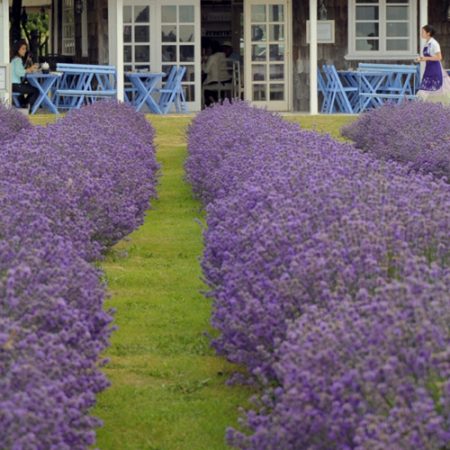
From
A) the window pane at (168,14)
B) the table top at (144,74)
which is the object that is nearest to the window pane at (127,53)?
the window pane at (168,14)

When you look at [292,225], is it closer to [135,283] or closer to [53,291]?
[53,291]

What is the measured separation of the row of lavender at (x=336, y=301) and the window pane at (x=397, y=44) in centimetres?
1550

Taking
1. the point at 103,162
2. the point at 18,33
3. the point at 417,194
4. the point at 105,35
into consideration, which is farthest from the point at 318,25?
the point at 417,194

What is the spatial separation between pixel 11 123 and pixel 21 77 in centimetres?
498

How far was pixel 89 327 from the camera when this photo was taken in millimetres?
6035

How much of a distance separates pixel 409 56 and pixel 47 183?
16.0 meters

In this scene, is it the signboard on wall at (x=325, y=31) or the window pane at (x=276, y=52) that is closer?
the signboard on wall at (x=325, y=31)

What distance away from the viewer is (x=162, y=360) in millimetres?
8414

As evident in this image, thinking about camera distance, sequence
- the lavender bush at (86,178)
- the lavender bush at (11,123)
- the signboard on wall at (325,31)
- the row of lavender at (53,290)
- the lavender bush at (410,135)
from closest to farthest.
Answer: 1. the row of lavender at (53,290)
2. the lavender bush at (86,178)
3. the lavender bush at (410,135)
4. the lavender bush at (11,123)
5. the signboard on wall at (325,31)

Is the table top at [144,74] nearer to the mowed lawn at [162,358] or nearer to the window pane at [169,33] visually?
the window pane at [169,33]

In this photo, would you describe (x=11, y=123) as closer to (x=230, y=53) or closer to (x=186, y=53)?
(x=186, y=53)

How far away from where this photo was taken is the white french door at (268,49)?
81.1 feet

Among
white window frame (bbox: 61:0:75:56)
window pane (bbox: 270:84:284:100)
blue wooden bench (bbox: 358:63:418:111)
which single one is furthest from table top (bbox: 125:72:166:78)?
white window frame (bbox: 61:0:75:56)

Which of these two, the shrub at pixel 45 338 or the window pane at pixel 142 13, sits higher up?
the window pane at pixel 142 13
